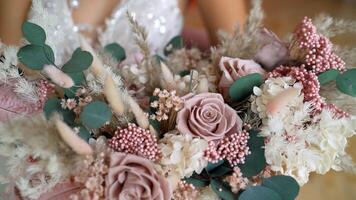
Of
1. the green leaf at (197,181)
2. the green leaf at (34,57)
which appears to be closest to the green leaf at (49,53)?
the green leaf at (34,57)

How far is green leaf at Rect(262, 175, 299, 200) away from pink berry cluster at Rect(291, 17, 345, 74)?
196mm

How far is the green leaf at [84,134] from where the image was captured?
64 centimetres

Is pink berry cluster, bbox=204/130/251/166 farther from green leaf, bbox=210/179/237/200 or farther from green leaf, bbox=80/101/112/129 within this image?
green leaf, bbox=80/101/112/129

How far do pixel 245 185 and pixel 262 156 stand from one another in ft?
0.15

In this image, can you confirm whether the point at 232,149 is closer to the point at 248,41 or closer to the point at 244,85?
the point at 244,85

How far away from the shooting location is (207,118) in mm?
674

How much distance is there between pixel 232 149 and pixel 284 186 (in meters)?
0.08

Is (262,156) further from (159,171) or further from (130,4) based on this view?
(130,4)

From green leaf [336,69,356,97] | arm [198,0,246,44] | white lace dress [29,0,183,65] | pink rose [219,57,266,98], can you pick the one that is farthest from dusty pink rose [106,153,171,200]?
arm [198,0,246,44]

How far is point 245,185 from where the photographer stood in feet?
2.20

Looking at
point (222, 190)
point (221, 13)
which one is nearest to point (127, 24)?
point (221, 13)

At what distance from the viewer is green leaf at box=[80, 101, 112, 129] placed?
2.06 feet

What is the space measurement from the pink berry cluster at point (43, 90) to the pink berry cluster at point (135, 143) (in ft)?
0.42

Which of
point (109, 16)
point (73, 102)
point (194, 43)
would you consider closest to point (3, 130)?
point (73, 102)
